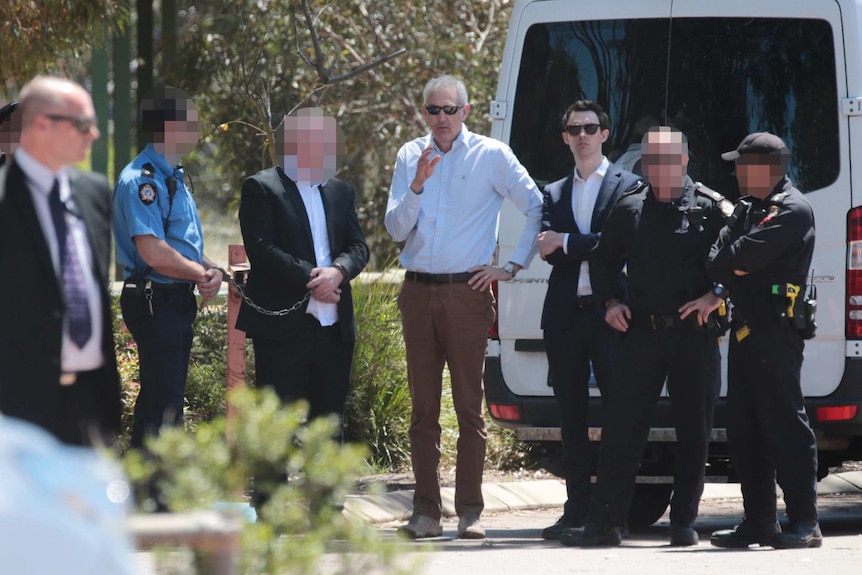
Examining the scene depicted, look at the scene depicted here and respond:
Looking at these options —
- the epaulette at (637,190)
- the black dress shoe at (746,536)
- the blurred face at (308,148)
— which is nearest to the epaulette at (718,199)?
the epaulette at (637,190)

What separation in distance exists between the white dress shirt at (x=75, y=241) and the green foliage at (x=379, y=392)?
4.93 meters

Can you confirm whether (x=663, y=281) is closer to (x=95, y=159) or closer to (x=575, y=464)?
(x=575, y=464)

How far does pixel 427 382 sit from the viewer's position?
278 inches

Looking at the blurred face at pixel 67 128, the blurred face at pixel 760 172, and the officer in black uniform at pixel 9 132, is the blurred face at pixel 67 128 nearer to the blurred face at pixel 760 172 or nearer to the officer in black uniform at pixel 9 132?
the officer in black uniform at pixel 9 132

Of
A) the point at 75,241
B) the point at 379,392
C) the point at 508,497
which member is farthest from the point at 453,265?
the point at 75,241

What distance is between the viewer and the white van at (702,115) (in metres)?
6.70

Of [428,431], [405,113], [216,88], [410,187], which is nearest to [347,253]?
[410,187]

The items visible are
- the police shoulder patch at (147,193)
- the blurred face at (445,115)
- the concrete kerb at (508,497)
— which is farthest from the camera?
the concrete kerb at (508,497)

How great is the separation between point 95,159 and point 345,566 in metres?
12.2

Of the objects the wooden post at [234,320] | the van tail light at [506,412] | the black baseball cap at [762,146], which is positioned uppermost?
the black baseball cap at [762,146]

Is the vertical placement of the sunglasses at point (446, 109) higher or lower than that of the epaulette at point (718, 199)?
higher

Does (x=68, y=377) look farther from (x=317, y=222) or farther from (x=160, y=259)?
(x=317, y=222)

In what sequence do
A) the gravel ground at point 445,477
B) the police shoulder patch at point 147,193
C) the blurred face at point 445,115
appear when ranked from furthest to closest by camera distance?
the gravel ground at point 445,477 → the blurred face at point 445,115 → the police shoulder patch at point 147,193

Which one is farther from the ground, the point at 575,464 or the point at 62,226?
the point at 62,226
